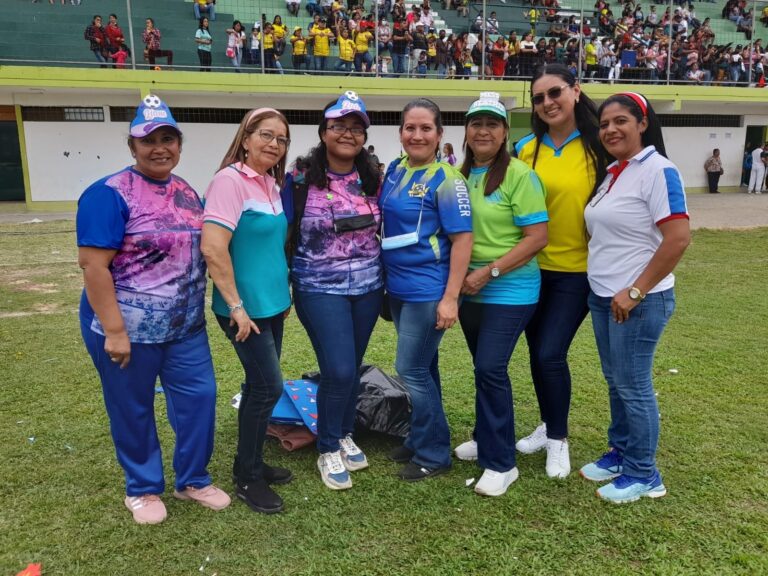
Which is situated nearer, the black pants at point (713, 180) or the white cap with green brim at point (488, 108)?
the white cap with green brim at point (488, 108)

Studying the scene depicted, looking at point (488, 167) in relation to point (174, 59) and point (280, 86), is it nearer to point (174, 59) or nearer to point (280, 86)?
point (280, 86)

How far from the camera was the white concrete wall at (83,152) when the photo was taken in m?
18.1

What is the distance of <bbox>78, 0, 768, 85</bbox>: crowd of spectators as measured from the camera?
18.5m

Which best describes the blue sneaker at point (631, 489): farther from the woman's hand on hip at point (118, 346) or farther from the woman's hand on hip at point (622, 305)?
the woman's hand on hip at point (118, 346)

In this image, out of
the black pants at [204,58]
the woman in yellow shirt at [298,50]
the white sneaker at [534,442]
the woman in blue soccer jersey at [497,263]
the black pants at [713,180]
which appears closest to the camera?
the woman in blue soccer jersey at [497,263]

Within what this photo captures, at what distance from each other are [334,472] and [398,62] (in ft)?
58.9

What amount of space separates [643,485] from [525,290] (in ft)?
3.61

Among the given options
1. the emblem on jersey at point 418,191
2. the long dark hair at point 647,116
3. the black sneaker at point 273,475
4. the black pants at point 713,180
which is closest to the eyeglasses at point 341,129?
the emblem on jersey at point 418,191

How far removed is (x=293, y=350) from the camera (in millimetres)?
5582

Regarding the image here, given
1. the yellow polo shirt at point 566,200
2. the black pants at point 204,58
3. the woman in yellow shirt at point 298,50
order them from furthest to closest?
the woman in yellow shirt at point 298,50, the black pants at point 204,58, the yellow polo shirt at point 566,200

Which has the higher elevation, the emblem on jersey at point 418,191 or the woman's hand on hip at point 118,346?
the emblem on jersey at point 418,191

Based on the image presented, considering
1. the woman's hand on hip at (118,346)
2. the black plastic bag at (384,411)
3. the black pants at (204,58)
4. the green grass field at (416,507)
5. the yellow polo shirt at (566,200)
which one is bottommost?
the green grass field at (416,507)

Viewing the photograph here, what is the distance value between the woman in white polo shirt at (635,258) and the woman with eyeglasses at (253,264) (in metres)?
1.48

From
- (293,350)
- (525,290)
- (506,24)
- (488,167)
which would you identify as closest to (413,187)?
(488,167)
